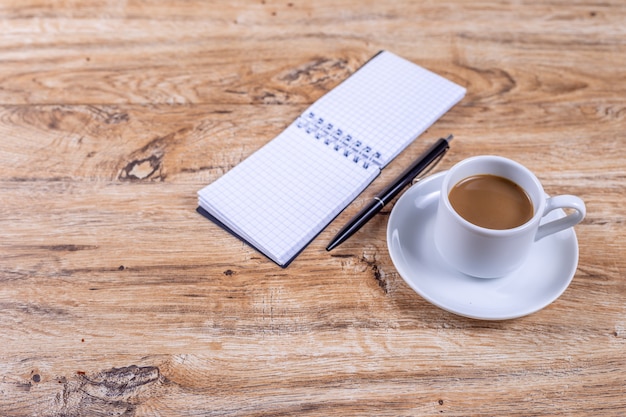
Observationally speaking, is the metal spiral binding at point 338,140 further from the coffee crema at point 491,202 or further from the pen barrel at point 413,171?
the coffee crema at point 491,202

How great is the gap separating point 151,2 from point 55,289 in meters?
0.72

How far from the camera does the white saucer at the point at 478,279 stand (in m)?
0.75

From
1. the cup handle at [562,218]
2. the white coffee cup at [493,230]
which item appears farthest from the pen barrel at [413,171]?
the cup handle at [562,218]

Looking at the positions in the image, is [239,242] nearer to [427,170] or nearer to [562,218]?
[427,170]

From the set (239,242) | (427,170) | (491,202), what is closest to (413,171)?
(427,170)

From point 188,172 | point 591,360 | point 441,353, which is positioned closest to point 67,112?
point 188,172

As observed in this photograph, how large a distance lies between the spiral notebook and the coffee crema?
0.18 m

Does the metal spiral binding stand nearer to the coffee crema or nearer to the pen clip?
the pen clip

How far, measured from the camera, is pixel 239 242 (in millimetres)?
869

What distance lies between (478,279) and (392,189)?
193 millimetres

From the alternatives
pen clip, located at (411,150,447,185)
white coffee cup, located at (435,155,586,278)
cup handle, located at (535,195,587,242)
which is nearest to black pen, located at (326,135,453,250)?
pen clip, located at (411,150,447,185)

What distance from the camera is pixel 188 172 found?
0.96 m

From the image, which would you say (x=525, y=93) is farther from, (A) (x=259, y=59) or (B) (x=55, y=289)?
(B) (x=55, y=289)

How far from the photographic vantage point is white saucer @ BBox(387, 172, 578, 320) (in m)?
0.75
